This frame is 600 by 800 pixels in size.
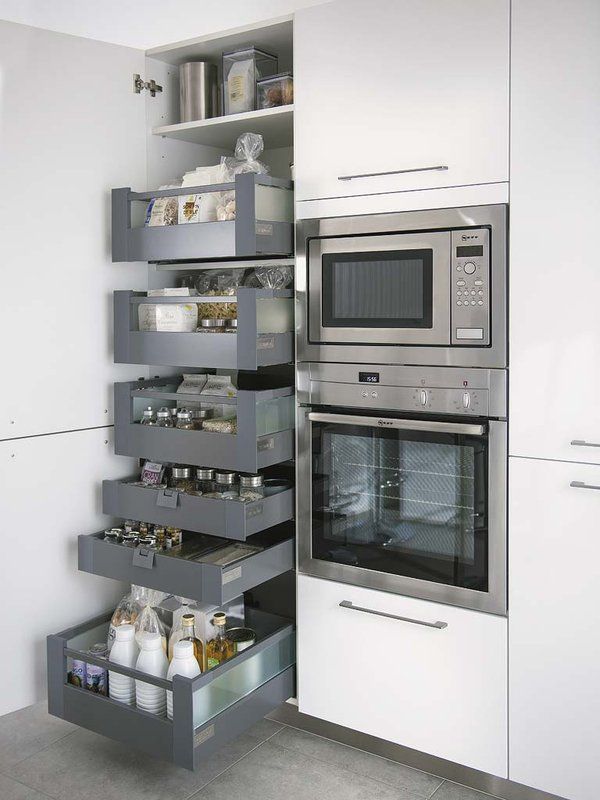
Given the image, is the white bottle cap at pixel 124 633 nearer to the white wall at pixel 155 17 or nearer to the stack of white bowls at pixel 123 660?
the stack of white bowls at pixel 123 660

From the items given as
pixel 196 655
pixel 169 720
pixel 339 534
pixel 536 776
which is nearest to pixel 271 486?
pixel 339 534

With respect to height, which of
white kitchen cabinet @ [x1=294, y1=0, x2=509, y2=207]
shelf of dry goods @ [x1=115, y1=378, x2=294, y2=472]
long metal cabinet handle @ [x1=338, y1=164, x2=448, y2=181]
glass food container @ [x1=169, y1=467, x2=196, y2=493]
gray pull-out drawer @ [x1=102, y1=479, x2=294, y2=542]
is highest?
white kitchen cabinet @ [x1=294, y1=0, x2=509, y2=207]

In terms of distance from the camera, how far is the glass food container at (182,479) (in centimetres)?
236

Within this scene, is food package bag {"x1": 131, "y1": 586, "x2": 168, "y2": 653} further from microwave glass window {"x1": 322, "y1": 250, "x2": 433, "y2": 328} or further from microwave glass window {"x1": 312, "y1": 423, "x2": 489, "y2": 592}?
microwave glass window {"x1": 322, "y1": 250, "x2": 433, "y2": 328}

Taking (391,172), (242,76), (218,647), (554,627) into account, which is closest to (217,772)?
(218,647)

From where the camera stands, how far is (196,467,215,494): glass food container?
2.34 m

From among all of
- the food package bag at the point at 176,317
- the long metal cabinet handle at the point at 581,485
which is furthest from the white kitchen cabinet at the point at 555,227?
the food package bag at the point at 176,317

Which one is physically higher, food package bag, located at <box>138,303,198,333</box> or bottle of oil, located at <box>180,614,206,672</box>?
food package bag, located at <box>138,303,198,333</box>

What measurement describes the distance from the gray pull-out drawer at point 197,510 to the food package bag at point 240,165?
30.1 inches

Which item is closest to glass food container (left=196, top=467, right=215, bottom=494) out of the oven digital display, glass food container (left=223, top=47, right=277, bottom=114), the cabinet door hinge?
the oven digital display

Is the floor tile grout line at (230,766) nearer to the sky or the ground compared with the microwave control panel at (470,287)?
nearer to the ground

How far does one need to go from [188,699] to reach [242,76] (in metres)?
1.70

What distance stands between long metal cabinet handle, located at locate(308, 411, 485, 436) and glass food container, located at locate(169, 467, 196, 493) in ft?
1.39

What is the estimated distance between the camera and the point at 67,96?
7.48 feet
